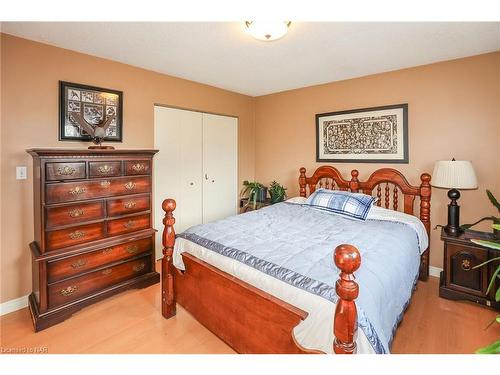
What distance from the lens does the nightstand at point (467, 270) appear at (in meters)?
2.27

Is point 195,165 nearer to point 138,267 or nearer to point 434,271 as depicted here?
point 138,267

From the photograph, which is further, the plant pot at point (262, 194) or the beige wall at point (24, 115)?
the plant pot at point (262, 194)

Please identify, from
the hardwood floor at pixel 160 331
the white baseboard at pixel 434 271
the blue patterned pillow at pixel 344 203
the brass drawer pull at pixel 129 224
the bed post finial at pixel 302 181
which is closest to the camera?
the hardwood floor at pixel 160 331

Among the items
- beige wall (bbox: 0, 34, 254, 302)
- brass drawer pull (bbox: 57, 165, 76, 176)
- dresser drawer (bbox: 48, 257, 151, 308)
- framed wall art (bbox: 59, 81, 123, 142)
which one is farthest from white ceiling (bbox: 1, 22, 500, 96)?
dresser drawer (bbox: 48, 257, 151, 308)

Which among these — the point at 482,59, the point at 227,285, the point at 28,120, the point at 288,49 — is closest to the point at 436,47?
the point at 482,59

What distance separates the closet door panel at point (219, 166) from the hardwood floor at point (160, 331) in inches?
70.7

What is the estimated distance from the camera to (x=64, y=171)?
2.12 metres

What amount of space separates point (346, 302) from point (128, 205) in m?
2.11

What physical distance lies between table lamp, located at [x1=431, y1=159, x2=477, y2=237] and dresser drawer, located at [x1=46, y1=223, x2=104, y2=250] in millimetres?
3097

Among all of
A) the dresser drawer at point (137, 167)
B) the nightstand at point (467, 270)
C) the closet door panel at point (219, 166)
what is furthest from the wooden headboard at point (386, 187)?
the dresser drawer at point (137, 167)

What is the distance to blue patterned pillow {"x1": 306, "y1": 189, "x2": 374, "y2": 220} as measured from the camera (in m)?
2.76

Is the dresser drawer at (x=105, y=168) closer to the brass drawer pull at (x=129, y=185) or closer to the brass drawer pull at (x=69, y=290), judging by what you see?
the brass drawer pull at (x=129, y=185)

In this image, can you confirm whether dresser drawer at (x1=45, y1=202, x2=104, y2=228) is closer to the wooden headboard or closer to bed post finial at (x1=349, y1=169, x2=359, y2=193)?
the wooden headboard
